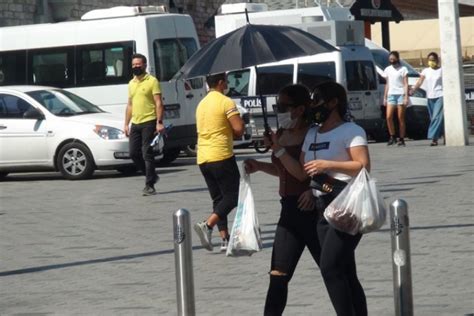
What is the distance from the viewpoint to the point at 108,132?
21.5 m

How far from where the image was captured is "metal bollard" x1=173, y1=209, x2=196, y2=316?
7.96m

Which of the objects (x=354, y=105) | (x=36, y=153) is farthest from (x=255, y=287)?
(x=354, y=105)

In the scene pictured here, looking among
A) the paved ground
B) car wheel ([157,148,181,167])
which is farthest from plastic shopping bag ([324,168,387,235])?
car wheel ([157,148,181,167])

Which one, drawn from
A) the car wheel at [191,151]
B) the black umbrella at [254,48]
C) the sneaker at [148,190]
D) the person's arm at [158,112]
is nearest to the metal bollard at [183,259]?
the black umbrella at [254,48]

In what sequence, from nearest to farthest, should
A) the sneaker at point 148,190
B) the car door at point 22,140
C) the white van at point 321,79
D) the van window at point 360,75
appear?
the sneaker at point 148,190 → the car door at point 22,140 → the white van at point 321,79 → the van window at point 360,75

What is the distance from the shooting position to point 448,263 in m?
11.2

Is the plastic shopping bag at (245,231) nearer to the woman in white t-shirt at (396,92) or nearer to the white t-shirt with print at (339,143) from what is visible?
the white t-shirt with print at (339,143)

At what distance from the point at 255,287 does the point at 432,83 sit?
51.0ft

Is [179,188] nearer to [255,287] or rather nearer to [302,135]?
[255,287]

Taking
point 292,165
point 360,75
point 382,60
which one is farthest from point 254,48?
point 382,60

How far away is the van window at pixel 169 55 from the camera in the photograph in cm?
2453

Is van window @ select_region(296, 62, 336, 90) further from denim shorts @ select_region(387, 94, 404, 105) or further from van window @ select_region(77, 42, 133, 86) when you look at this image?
van window @ select_region(77, 42, 133, 86)

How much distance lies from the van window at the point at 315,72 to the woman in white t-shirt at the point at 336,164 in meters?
19.6

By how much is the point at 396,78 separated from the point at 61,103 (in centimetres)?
707
